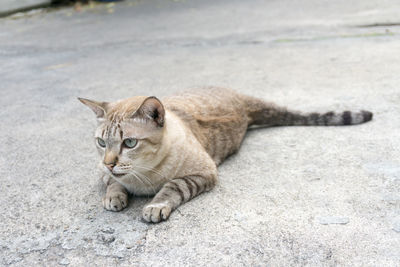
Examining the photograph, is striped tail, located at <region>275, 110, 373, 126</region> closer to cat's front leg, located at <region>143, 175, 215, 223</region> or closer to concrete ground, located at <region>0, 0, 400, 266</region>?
concrete ground, located at <region>0, 0, 400, 266</region>

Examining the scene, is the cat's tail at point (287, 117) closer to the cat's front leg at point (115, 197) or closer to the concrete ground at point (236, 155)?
the concrete ground at point (236, 155)

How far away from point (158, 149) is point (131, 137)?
20cm

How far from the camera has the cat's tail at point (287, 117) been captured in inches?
138

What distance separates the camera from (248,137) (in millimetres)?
3549

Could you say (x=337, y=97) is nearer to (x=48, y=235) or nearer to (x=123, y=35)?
(x=48, y=235)

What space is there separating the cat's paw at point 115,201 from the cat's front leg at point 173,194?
0.62ft

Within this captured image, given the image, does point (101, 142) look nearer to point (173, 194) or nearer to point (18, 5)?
point (173, 194)

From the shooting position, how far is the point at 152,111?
8.15ft

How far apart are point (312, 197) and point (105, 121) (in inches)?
51.0

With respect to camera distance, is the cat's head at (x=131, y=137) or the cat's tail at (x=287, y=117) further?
the cat's tail at (x=287, y=117)

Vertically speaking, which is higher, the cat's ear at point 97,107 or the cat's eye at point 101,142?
the cat's ear at point 97,107

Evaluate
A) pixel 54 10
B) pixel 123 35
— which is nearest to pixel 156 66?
pixel 123 35

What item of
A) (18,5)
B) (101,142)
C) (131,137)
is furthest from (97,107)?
(18,5)

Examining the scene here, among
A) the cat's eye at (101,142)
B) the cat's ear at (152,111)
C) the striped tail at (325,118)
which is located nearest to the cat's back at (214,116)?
the striped tail at (325,118)
